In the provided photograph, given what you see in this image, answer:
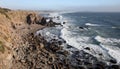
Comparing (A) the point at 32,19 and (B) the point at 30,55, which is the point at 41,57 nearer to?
(B) the point at 30,55

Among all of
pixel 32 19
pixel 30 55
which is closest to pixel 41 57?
pixel 30 55

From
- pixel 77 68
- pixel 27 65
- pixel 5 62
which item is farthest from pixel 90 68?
pixel 5 62

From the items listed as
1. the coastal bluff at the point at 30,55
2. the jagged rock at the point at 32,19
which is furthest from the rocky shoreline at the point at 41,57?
the jagged rock at the point at 32,19

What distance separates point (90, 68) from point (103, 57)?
5197 mm

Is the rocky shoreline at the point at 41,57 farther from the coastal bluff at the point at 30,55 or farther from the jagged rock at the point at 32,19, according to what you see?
the jagged rock at the point at 32,19

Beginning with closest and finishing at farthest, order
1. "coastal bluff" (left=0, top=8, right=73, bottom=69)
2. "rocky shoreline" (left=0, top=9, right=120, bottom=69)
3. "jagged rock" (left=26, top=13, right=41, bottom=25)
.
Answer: "coastal bluff" (left=0, top=8, right=73, bottom=69) → "rocky shoreline" (left=0, top=9, right=120, bottom=69) → "jagged rock" (left=26, top=13, right=41, bottom=25)

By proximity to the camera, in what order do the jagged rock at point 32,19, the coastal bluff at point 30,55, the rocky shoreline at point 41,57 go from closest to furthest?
the coastal bluff at point 30,55 → the rocky shoreline at point 41,57 → the jagged rock at point 32,19

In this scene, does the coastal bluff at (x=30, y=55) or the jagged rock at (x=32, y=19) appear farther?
the jagged rock at (x=32, y=19)

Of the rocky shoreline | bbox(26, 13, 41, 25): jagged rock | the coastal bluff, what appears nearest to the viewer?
the coastal bluff

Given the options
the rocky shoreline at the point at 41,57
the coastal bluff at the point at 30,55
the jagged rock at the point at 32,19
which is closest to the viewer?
the coastal bluff at the point at 30,55

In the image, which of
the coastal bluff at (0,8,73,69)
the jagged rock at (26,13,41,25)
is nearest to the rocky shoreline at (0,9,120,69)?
the coastal bluff at (0,8,73,69)

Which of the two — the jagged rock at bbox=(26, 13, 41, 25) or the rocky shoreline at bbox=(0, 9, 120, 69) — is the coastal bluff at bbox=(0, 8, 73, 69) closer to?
the rocky shoreline at bbox=(0, 9, 120, 69)

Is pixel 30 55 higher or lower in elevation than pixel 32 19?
lower

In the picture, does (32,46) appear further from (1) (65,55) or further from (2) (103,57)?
(2) (103,57)
